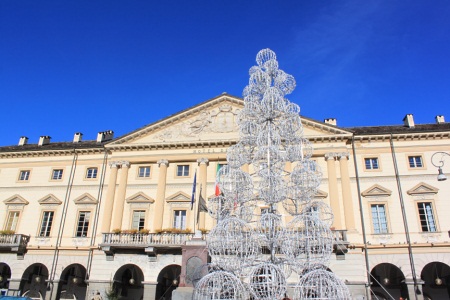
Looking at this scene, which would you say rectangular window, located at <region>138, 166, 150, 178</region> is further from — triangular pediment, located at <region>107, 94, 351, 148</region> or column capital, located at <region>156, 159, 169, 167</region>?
triangular pediment, located at <region>107, 94, 351, 148</region>

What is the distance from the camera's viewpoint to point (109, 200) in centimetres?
3127

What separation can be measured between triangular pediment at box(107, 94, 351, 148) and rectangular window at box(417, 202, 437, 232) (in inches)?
577

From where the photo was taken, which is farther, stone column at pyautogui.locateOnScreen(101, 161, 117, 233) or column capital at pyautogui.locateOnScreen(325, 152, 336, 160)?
stone column at pyautogui.locateOnScreen(101, 161, 117, 233)

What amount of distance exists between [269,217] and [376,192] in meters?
18.9

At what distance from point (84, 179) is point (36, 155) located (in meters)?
5.51

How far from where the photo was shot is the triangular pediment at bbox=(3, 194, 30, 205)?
33.1m

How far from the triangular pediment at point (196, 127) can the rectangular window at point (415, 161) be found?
13.4 metres

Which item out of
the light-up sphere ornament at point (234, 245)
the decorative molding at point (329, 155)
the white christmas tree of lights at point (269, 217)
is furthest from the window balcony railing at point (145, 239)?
the light-up sphere ornament at point (234, 245)

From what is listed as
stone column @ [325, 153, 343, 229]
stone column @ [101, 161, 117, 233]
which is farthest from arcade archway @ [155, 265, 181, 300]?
stone column @ [325, 153, 343, 229]

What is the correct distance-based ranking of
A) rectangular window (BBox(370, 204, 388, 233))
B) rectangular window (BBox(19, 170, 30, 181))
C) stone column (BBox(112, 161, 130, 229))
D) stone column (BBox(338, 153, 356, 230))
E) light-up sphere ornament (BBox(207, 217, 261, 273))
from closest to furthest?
1. light-up sphere ornament (BBox(207, 217, 261, 273))
2. stone column (BBox(338, 153, 356, 230))
3. rectangular window (BBox(370, 204, 388, 233))
4. stone column (BBox(112, 161, 130, 229))
5. rectangular window (BBox(19, 170, 30, 181))

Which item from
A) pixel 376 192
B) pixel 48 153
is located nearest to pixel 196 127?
pixel 48 153

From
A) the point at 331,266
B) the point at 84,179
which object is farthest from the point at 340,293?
the point at 84,179

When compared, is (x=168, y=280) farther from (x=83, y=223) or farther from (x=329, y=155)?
(x=329, y=155)

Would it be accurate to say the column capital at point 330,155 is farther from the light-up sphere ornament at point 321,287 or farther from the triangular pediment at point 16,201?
the triangular pediment at point 16,201
